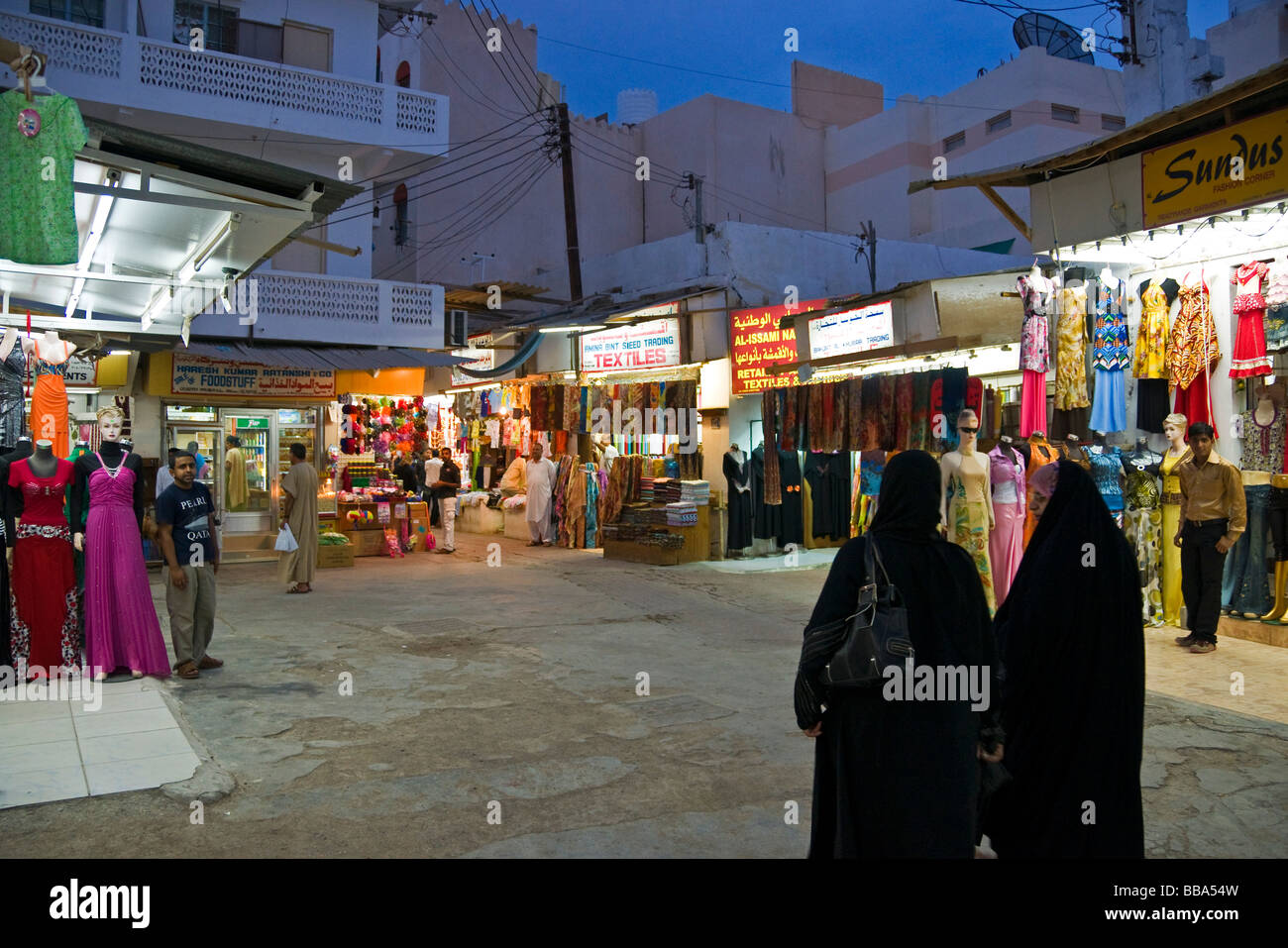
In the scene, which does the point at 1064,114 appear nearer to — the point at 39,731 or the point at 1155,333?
the point at 1155,333

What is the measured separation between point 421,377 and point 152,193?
10.7m

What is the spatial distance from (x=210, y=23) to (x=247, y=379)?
565cm

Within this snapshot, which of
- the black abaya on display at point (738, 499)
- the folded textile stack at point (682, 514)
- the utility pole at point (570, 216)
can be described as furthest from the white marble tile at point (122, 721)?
the utility pole at point (570, 216)

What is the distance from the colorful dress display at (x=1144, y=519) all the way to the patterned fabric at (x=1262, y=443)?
734 mm

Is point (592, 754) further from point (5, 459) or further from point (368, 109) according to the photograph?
point (368, 109)

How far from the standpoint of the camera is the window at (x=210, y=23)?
14812mm

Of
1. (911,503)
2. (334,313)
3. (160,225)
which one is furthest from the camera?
(334,313)

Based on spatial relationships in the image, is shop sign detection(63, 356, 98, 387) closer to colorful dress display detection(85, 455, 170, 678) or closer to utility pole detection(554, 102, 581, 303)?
colorful dress display detection(85, 455, 170, 678)

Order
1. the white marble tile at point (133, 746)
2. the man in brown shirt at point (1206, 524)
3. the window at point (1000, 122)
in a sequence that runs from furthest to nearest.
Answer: the window at point (1000, 122)
the man in brown shirt at point (1206, 524)
the white marble tile at point (133, 746)

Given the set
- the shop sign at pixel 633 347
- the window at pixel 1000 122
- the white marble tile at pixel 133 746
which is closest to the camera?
the white marble tile at pixel 133 746

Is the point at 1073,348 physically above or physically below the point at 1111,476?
above

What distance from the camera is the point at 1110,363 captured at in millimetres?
8883

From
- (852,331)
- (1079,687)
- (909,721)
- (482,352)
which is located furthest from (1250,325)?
(482,352)

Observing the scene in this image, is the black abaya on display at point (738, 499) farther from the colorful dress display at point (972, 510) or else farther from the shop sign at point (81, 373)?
the shop sign at point (81, 373)
